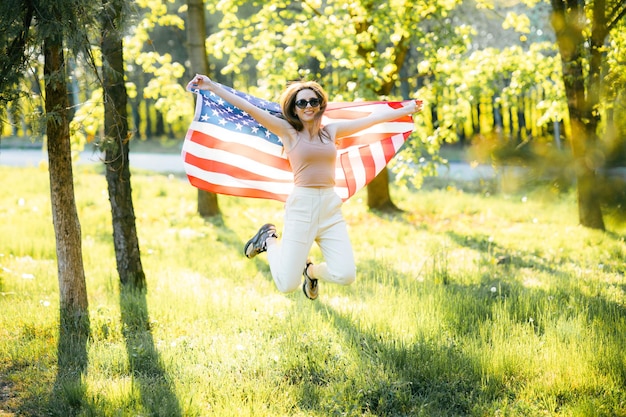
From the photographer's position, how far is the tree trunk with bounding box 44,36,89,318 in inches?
221

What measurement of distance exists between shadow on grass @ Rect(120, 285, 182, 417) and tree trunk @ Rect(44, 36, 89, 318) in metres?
0.46

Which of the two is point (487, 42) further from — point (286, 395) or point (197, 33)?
point (286, 395)

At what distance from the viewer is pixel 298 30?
466 inches

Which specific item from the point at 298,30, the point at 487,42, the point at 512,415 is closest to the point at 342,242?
the point at 512,415

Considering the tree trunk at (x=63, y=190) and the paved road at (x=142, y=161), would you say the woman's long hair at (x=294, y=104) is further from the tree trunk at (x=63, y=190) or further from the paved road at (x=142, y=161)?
the paved road at (x=142, y=161)

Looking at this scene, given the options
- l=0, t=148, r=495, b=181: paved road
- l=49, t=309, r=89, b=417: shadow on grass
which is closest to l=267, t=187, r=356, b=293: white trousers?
l=49, t=309, r=89, b=417: shadow on grass

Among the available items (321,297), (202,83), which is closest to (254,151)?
(202,83)

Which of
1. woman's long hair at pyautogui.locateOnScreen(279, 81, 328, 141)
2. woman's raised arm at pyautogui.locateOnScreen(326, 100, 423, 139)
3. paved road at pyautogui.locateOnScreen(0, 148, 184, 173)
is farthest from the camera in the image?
paved road at pyautogui.locateOnScreen(0, 148, 184, 173)

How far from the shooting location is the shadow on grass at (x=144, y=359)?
4.32 metres

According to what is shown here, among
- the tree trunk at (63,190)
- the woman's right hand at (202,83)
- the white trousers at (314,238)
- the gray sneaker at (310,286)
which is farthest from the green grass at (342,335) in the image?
the woman's right hand at (202,83)

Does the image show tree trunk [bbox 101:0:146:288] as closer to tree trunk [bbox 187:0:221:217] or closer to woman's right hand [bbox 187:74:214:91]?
woman's right hand [bbox 187:74:214:91]

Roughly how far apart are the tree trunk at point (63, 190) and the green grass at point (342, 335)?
0.23 metres

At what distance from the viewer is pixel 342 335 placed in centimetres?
549

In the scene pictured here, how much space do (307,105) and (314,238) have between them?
1.08 m
